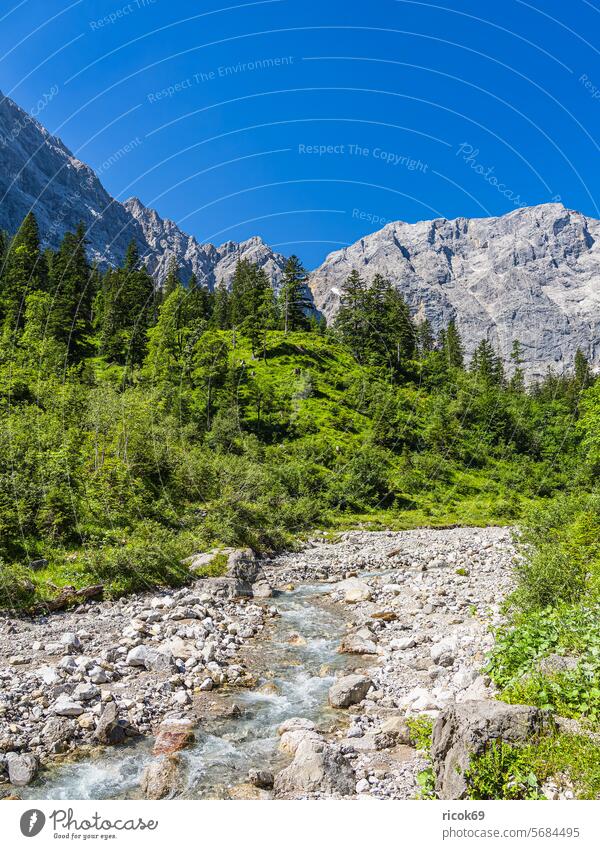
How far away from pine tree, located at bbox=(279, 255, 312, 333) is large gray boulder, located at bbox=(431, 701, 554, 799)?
83.0 metres

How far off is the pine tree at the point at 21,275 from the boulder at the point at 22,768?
57.2 meters

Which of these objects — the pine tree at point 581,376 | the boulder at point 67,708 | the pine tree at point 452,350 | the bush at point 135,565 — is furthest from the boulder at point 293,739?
the pine tree at point 581,376

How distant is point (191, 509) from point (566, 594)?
71.2 ft

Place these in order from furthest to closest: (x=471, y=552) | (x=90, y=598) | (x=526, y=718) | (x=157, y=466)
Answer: (x=471, y=552) → (x=157, y=466) → (x=90, y=598) → (x=526, y=718)

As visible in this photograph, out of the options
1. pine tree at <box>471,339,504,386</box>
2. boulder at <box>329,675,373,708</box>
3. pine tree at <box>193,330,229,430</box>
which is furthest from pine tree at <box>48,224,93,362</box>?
pine tree at <box>471,339,504,386</box>

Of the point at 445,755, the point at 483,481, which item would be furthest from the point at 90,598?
the point at 483,481

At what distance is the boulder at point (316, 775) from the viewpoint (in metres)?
8.80

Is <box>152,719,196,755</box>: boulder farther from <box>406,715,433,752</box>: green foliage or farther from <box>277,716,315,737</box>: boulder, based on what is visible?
<box>406,715,433,752</box>: green foliage

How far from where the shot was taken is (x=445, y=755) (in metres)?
8.00

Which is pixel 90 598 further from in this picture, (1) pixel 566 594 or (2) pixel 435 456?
(2) pixel 435 456

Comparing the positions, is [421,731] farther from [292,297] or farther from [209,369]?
[292,297]

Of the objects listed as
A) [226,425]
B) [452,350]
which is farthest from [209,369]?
[452,350]

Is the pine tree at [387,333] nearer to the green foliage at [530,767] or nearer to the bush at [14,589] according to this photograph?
the bush at [14,589]

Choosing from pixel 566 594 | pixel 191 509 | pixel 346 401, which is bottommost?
pixel 566 594
